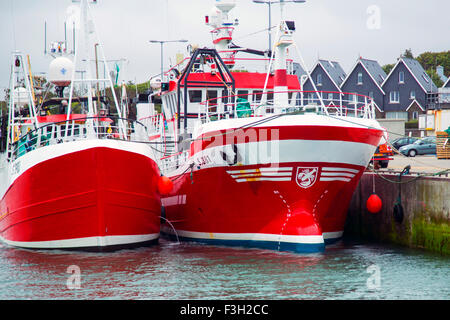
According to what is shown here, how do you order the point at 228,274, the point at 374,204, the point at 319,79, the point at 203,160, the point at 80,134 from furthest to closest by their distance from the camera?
the point at 319,79
the point at 374,204
the point at 203,160
the point at 80,134
the point at 228,274

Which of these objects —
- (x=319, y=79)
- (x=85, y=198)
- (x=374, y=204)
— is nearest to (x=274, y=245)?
(x=374, y=204)

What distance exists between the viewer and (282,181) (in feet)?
46.2

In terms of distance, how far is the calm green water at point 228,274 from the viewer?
11016 mm

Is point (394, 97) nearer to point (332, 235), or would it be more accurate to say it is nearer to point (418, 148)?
point (418, 148)

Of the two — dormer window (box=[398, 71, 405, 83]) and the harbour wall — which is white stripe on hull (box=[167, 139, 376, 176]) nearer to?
the harbour wall

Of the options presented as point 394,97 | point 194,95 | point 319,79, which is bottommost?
point 194,95

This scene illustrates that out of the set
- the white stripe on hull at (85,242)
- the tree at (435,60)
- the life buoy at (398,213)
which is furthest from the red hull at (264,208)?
the tree at (435,60)

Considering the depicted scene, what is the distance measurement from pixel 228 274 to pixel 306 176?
314cm

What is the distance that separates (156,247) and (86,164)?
3.57m

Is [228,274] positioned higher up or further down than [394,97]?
further down

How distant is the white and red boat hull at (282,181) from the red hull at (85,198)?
179cm

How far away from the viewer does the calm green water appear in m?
11.0

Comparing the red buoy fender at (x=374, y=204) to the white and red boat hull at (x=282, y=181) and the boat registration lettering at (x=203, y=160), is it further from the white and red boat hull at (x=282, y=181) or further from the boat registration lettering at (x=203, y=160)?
the boat registration lettering at (x=203, y=160)
